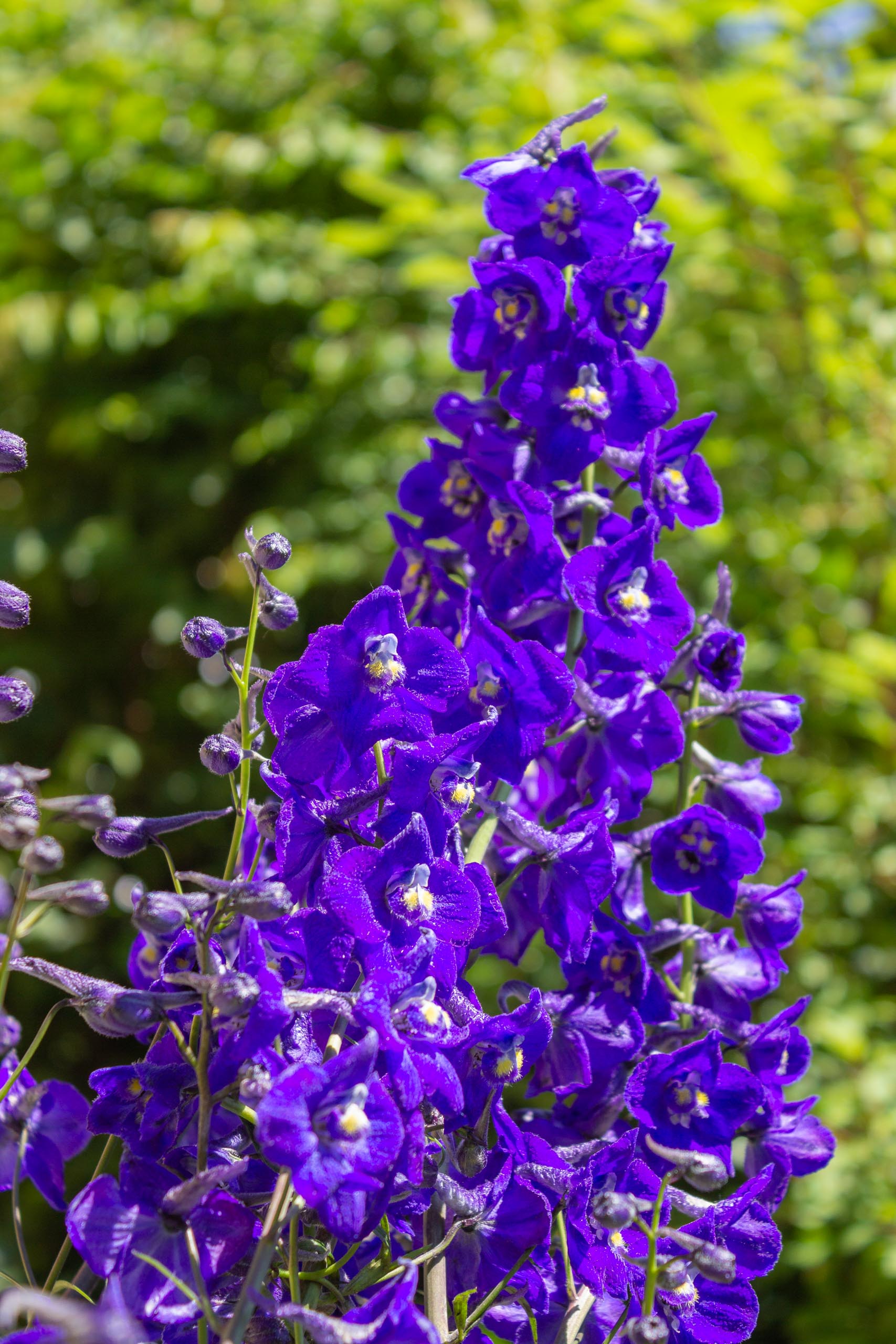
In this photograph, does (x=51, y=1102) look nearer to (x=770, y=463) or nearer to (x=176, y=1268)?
(x=176, y=1268)

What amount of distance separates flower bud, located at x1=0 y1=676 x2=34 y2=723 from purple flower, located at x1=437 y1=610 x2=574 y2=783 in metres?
0.19

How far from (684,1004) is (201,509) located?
198 cm

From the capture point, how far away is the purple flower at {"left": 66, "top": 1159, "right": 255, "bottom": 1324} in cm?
44

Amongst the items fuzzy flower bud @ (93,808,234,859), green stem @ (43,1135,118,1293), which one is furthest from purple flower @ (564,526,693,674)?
green stem @ (43,1135,118,1293)

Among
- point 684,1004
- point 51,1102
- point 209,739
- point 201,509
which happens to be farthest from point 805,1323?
point 201,509

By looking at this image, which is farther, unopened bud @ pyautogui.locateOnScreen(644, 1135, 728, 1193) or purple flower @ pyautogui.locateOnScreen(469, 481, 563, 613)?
purple flower @ pyautogui.locateOnScreen(469, 481, 563, 613)

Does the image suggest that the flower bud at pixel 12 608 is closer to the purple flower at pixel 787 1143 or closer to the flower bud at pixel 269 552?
the flower bud at pixel 269 552

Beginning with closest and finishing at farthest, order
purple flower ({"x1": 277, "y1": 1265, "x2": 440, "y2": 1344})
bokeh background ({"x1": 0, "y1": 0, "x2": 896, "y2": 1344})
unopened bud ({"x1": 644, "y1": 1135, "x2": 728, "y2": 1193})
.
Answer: purple flower ({"x1": 277, "y1": 1265, "x2": 440, "y2": 1344}) → unopened bud ({"x1": 644, "y1": 1135, "x2": 728, "y2": 1193}) → bokeh background ({"x1": 0, "y1": 0, "x2": 896, "y2": 1344})

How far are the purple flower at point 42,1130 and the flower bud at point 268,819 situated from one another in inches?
6.7

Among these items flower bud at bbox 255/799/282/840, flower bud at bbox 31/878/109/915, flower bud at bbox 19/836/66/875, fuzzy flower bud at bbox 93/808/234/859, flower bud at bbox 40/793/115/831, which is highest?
flower bud at bbox 40/793/115/831

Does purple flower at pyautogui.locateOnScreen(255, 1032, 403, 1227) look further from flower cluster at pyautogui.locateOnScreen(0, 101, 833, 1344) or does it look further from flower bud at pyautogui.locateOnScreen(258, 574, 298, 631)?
flower bud at pyautogui.locateOnScreen(258, 574, 298, 631)

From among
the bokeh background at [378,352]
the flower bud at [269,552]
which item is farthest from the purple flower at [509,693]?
the bokeh background at [378,352]

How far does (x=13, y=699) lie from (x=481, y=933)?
8.6 inches

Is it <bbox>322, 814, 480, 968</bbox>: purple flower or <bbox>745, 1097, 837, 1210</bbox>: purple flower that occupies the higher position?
<bbox>322, 814, 480, 968</bbox>: purple flower
